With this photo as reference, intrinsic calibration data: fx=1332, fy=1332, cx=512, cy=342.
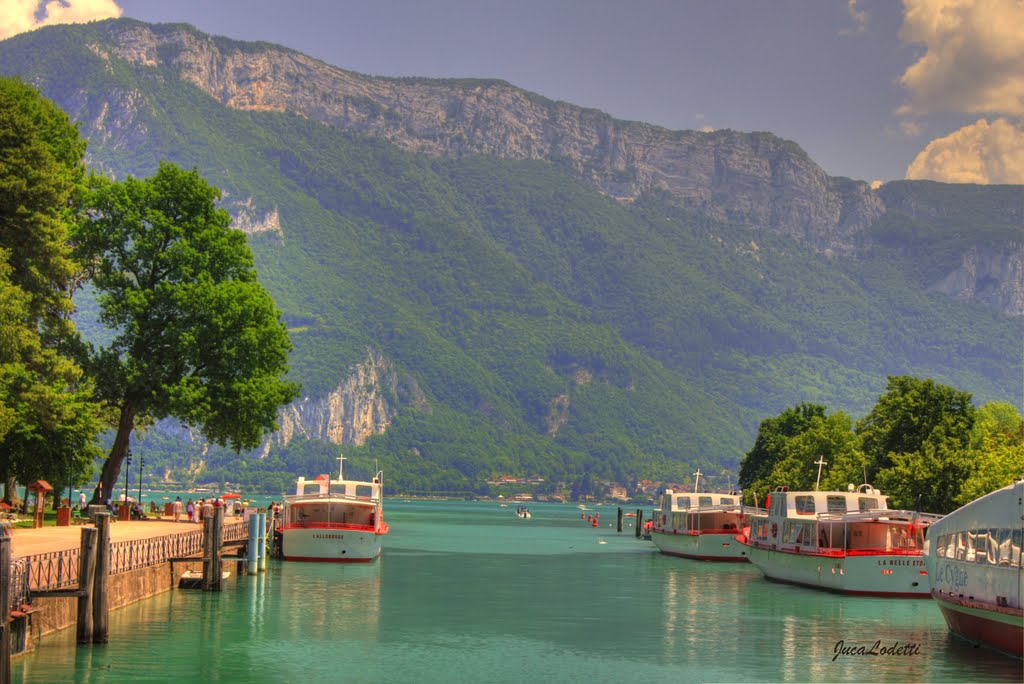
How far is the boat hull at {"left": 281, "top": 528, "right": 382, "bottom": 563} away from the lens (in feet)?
283

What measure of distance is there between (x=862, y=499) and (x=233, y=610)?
131 feet

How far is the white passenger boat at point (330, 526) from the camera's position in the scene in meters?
86.3

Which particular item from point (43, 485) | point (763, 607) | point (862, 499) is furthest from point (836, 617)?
point (43, 485)

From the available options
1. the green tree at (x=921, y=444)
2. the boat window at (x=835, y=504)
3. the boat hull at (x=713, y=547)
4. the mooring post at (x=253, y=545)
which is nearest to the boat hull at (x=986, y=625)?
the boat window at (x=835, y=504)

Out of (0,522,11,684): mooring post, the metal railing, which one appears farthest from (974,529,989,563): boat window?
(0,522,11,684): mooring post

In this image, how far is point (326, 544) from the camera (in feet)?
284

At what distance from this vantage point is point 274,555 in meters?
89.2

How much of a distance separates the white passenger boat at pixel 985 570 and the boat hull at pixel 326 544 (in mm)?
45063

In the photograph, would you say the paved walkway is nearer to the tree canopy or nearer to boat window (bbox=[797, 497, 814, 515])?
boat window (bbox=[797, 497, 814, 515])

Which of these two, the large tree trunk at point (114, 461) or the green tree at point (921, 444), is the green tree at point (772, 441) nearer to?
the green tree at point (921, 444)

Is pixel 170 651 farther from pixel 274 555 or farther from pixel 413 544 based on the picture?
pixel 413 544

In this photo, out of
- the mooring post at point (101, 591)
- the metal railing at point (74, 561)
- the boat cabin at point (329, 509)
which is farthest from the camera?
the boat cabin at point (329, 509)

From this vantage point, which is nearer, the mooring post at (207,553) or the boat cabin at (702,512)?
the mooring post at (207,553)

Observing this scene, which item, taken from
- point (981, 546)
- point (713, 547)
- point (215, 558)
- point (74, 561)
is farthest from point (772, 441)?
point (74, 561)
